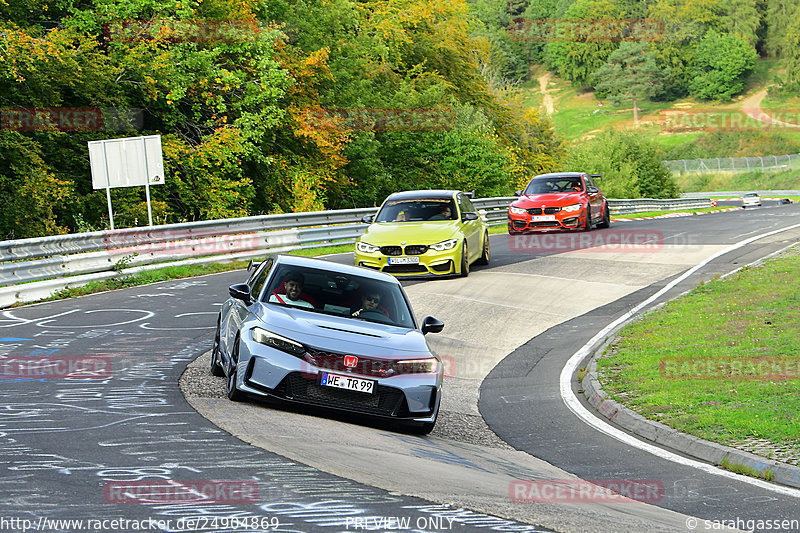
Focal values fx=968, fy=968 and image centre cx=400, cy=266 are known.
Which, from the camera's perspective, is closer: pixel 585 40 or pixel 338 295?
pixel 338 295

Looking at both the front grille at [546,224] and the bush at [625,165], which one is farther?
the bush at [625,165]

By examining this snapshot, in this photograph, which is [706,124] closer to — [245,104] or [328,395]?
[245,104]

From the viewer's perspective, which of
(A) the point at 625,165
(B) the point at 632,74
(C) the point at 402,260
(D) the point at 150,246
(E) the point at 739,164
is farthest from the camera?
(B) the point at 632,74

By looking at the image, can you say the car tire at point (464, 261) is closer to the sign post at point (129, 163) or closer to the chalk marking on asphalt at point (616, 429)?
the chalk marking on asphalt at point (616, 429)

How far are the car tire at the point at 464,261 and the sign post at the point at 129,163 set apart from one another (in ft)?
25.8

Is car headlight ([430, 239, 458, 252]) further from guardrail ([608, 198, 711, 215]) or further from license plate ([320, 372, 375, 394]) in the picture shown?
guardrail ([608, 198, 711, 215])

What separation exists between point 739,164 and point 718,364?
11222 cm

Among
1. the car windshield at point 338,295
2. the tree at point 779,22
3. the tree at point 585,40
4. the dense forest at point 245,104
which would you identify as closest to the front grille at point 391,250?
the car windshield at point 338,295

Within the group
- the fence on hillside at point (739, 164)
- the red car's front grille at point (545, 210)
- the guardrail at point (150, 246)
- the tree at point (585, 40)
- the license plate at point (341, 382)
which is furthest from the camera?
the tree at point (585, 40)

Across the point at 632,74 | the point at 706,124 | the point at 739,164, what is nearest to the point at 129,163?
the point at 739,164

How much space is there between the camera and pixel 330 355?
339 inches

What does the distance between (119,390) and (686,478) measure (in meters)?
5.53

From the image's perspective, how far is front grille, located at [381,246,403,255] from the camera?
18891 mm

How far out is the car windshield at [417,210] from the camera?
66.1ft
